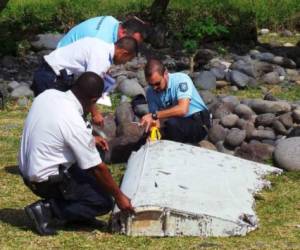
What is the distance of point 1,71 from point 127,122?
5.72m

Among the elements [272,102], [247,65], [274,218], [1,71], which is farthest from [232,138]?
[1,71]

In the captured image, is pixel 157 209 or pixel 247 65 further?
pixel 247 65

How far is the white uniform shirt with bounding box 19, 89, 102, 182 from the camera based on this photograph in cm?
567

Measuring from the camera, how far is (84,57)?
7.16 meters

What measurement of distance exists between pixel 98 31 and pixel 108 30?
9cm

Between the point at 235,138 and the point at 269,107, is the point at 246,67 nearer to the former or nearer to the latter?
the point at 269,107

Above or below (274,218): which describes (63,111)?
above

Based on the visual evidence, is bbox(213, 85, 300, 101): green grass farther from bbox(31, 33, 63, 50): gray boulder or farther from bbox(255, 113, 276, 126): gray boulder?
bbox(31, 33, 63, 50): gray boulder

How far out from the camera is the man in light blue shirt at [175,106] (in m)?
Result: 7.71

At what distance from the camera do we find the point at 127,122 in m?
8.98

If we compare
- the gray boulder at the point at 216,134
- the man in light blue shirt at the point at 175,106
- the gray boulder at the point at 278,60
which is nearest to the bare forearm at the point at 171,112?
the man in light blue shirt at the point at 175,106

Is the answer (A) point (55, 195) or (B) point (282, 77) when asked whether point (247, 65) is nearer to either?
(B) point (282, 77)

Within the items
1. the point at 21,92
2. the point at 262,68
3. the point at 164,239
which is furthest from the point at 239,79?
the point at 164,239

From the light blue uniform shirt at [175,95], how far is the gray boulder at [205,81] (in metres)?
3.99
